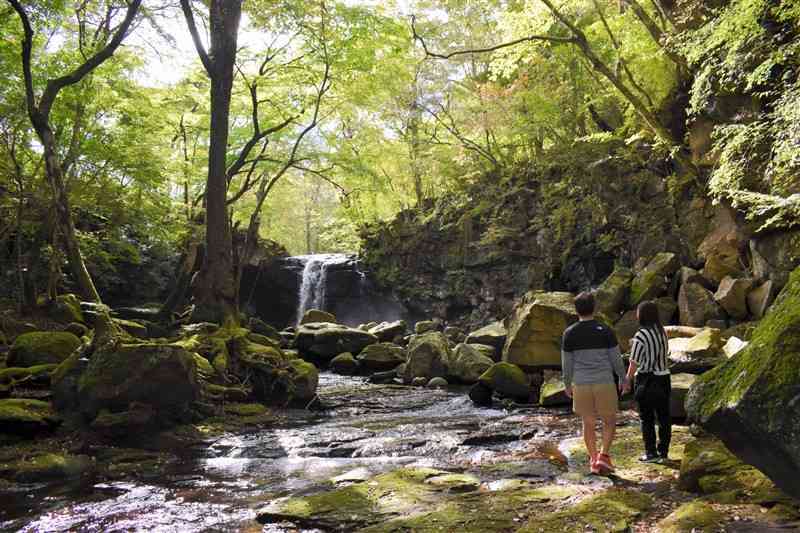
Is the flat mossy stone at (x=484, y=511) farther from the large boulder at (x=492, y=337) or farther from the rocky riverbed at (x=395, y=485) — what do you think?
the large boulder at (x=492, y=337)

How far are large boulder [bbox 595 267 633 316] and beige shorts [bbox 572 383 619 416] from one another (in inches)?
357

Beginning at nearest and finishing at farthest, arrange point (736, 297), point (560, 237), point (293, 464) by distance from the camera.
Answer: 1. point (293, 464)
2. point (736, 297)
3. point (560, 237)

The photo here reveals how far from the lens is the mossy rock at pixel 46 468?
6055 mm

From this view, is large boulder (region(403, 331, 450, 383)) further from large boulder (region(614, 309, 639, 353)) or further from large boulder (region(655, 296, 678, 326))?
large boulder (region(655, 296, 678, 326))

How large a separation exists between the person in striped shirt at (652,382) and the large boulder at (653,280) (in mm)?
8521

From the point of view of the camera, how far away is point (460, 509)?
14.3 ft

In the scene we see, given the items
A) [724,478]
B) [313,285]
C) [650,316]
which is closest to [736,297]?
[650,316]

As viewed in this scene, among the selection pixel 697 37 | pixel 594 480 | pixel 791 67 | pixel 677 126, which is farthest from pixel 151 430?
pixel 677 126

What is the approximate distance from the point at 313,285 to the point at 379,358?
14333 mm

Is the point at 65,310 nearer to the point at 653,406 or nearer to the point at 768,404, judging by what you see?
the point at 653,406

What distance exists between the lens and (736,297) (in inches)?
459

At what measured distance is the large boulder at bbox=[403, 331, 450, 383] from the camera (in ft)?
48.0

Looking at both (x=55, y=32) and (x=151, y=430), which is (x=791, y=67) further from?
(x=55, y=32)

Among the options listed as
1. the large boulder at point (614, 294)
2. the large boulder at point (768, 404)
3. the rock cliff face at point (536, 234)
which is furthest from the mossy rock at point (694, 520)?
the rock cliff face at point (536, 234)
